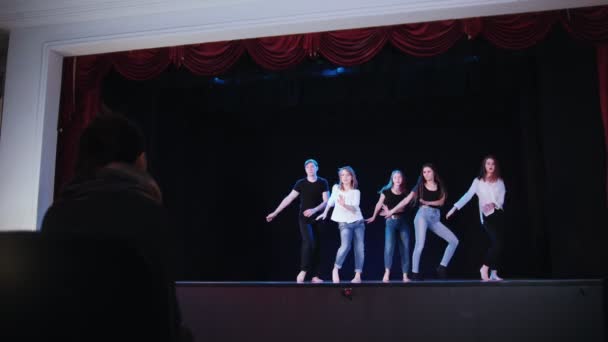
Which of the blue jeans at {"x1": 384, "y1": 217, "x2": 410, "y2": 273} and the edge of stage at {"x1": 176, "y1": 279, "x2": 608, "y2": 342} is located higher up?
the blue jeans at {"x1": 384, "y1": 217, "x2": 410, "y2": 273}

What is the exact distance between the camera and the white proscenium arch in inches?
202

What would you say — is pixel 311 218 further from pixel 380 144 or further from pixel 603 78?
pixel 603 78

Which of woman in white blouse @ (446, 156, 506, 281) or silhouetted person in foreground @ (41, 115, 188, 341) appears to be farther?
woman in white blouse @ (446, 156, 506, 281)

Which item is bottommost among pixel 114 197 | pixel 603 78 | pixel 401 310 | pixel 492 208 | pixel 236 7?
pixel 401 310

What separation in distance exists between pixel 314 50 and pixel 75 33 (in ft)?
8.01

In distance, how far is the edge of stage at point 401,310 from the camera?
14.9ft

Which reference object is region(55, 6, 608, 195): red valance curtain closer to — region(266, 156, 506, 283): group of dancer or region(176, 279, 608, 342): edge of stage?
region(266, 156, 506, 283): group of dancer

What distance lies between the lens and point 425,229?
6191mm

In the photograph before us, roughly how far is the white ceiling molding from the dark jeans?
2.38 m

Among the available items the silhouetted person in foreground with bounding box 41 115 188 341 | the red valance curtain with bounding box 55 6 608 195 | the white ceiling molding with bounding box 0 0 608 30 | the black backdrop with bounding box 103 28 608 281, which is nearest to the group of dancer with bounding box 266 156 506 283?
the black backdrop with bounding box 103 28 608 281

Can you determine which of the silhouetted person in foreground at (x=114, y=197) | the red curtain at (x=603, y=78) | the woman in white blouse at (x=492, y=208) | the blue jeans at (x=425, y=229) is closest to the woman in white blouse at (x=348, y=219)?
the blue jeans at (x=425, y=229)

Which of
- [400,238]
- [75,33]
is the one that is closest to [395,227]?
[400,238]

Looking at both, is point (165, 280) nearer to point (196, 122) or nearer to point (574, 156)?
point (574, 156)

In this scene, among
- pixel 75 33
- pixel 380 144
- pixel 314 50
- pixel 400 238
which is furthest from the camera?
pixel 380 144
